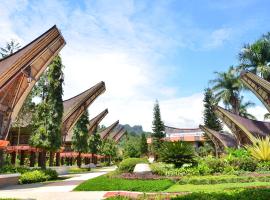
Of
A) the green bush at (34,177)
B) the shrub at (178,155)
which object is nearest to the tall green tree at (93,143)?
the green bush at (34,177)

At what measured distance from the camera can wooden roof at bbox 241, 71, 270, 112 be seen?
36300mm

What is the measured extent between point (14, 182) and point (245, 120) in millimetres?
29433

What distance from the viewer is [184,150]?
23.8m

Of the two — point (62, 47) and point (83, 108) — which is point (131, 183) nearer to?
point (62, 47)

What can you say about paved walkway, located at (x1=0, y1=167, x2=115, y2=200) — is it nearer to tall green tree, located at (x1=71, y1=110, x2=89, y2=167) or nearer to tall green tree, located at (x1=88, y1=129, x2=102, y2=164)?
tall green tree, located at (x1=71, y1=110, x2=89, y2=167)

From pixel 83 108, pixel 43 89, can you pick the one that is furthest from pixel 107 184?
pixel 83 108

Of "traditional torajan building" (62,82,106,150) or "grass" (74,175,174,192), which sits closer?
"grass" (74,175,174,192)

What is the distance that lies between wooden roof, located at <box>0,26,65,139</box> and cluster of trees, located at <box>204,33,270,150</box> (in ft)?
77.9

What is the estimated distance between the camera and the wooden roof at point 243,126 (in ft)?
130

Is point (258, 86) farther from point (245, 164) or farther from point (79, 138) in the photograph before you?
point (79, 138)

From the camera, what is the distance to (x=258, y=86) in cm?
3772

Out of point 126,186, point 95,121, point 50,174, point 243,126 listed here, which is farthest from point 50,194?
point 95,121

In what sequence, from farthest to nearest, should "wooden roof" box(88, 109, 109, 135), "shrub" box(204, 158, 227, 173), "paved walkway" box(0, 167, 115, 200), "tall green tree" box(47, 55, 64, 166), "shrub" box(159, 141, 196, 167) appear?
"wooden roof" box(88, 109, 109, 135)
"tall green tree" box(47, 55, 64, 166)
"shrub" box(159, 141, 196, 167)
"shrub" box(204, 158, 227, 173)
"paved walkway" box(0, 167, 115, 200)

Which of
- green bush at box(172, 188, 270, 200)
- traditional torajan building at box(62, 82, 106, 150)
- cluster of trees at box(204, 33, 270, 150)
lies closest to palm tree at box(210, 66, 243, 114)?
cluster of trees at box(204, 33, 270, 150)
